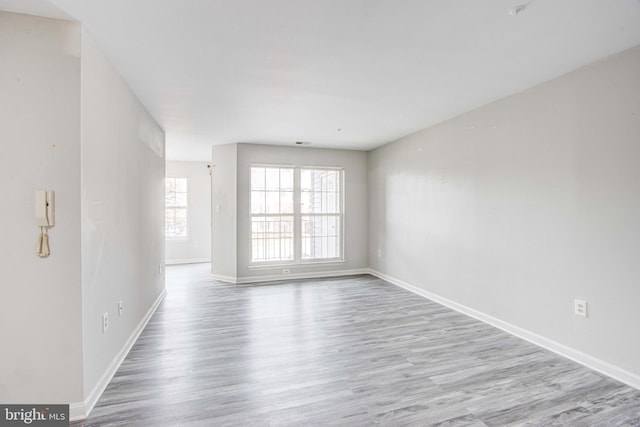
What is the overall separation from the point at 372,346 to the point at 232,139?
12.4ft

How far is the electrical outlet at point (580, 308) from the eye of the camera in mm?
2433

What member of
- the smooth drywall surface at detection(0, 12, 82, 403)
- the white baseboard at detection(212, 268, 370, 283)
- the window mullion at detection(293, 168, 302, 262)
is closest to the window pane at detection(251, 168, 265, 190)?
the window mullion at detection(293, 168, 302, 262)

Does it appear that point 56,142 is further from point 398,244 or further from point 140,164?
point 398,244

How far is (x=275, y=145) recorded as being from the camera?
17.5 feet

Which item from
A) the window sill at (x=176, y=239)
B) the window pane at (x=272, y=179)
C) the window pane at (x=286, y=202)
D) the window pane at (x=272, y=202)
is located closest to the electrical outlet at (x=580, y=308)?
the window pane at (x=286, y=202)

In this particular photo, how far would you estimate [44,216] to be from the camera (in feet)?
5.52

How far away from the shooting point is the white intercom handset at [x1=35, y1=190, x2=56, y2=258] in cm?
168

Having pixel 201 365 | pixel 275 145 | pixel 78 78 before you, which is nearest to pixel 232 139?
pixel 275 145

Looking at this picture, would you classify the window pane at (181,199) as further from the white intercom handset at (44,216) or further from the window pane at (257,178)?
the white intercom handset at (44,216)

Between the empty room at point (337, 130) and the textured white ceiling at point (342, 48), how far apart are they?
0.7 inches

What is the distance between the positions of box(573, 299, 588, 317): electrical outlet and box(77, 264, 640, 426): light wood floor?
0.41 meters

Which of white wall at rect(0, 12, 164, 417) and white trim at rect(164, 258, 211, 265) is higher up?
white wall at rect(0, 12, 164, 417)

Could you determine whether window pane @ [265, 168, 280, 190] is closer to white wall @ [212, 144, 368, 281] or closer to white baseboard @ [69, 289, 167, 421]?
white wall @ [212, 144, 368, 281]

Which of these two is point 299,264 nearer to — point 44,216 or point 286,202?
point 286,202
